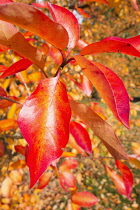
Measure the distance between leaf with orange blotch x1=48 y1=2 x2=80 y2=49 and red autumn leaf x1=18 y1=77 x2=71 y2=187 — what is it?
10cm

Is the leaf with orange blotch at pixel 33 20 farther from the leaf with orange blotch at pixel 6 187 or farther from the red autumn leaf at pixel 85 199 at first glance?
the leaf with orange blotch at pixel 6 187

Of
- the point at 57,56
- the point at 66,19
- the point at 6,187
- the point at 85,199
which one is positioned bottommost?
the point at 6,187

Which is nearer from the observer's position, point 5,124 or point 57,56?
point 5,124

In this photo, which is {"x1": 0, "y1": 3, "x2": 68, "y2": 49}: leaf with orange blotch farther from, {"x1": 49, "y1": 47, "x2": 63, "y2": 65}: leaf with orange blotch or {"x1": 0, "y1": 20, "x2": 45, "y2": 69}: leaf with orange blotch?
{"x1": 49, "y1": 47, "x2": 63, "y2": 65}: leaf with orange blotch

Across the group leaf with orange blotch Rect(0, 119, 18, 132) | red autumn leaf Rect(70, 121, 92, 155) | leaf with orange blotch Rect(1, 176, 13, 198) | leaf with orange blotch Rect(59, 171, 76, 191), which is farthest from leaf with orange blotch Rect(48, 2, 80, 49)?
leaf with orange blotch Rect(1, 176, 13, 198)

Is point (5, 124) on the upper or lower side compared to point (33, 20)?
lower

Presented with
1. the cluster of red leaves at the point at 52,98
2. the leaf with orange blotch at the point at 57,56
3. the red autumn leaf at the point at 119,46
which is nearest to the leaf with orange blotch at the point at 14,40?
the cluster of red leaves at the point at 52,98

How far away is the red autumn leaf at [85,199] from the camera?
100cm

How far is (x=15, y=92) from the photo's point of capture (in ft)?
4.70

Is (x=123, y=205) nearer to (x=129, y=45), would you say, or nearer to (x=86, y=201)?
(x=86, y=201)

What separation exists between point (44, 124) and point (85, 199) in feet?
2.84

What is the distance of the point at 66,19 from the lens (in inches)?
14.6

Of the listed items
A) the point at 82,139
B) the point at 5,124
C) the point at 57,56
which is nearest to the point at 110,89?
the point at 82,139

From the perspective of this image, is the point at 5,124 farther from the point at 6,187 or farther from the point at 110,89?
the point at 6,187
